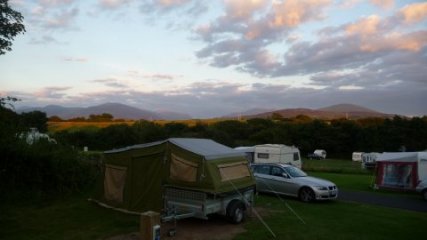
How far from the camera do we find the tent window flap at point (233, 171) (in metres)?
12.9

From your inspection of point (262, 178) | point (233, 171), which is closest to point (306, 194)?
point (262, 178)

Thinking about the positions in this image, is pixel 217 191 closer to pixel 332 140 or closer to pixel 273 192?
pixel 273 192

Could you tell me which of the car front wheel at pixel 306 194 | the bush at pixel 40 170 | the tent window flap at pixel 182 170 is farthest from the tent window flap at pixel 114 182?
the car front wheel at pixel 306 194

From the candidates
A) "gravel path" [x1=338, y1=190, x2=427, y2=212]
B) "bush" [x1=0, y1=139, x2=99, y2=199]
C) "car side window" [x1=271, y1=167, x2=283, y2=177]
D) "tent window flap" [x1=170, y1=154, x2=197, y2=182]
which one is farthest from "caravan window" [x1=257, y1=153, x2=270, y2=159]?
"tent window flap" [x1=170, y1=154, x2=197, y2=182]

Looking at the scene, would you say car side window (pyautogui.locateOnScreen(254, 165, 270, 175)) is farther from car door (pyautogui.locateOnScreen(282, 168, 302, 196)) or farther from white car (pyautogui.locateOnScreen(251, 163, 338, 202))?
car door (pyautogui.locateOnScreen(282, 168, 302, 196))

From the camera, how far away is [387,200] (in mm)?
19891

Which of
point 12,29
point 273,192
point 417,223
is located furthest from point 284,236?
point 12,29

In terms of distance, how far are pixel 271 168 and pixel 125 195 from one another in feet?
23.7

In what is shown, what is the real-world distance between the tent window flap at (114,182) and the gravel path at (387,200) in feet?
32.8

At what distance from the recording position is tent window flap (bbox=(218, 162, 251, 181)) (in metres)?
12.9

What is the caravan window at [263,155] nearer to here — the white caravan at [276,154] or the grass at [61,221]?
the white caravan at [276,154]

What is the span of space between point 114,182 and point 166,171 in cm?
276

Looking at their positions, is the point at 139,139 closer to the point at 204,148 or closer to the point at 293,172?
the point at 293,172

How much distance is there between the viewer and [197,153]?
12.6 meters
